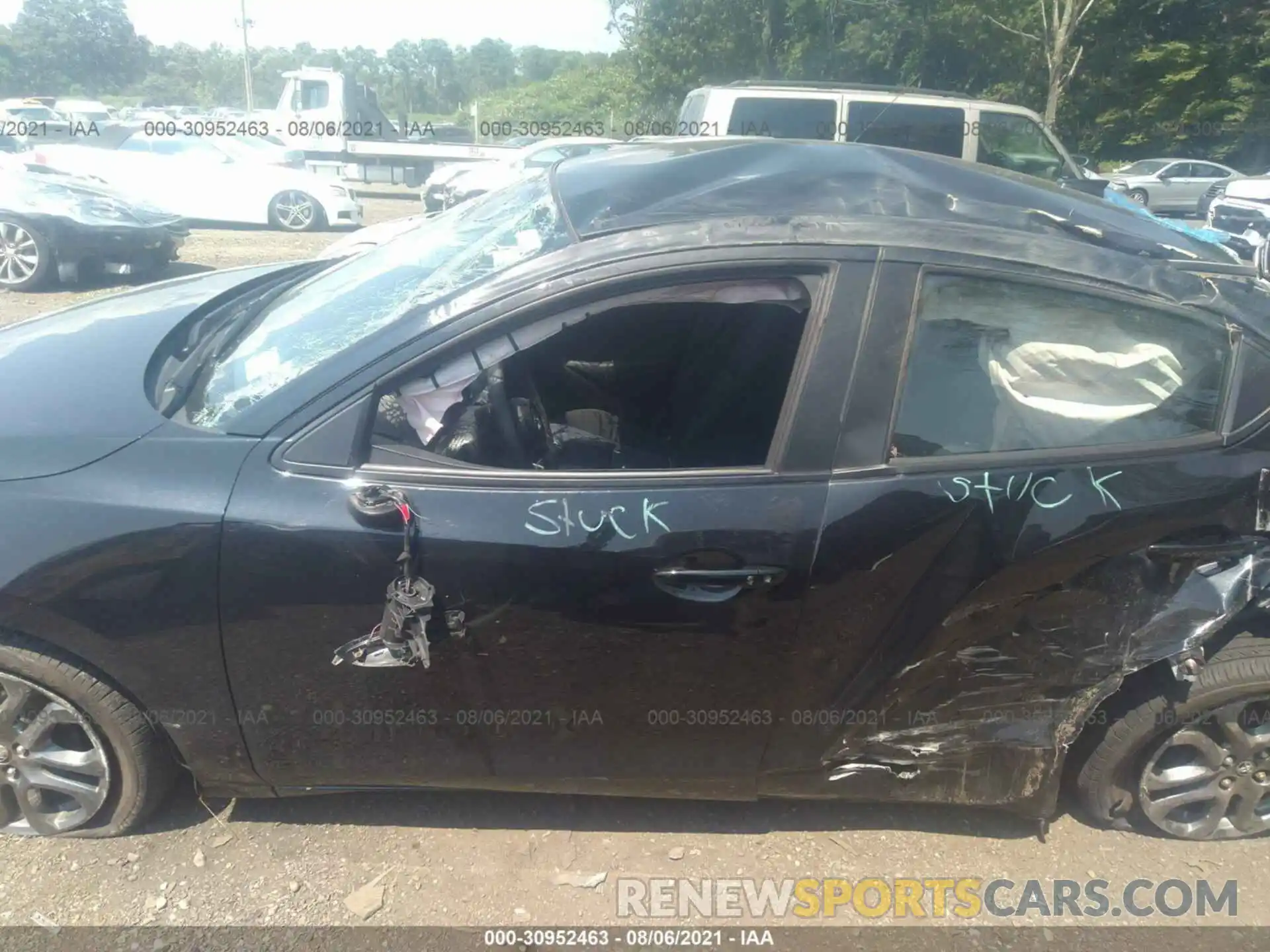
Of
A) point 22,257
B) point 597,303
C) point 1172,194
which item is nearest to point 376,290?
point 597,303

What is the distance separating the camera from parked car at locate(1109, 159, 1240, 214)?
20.6 m

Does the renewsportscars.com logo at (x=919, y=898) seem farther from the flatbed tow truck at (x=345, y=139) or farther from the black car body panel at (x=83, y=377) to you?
the flatbed tow truck at (x=345, y=139)

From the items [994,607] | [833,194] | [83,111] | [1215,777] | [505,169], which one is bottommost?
[1215,777]

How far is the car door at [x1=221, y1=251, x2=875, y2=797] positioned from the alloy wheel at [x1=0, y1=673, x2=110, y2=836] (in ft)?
1.54

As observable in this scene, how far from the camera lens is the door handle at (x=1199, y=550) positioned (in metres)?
2.25

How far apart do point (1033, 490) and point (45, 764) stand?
98.7 inches

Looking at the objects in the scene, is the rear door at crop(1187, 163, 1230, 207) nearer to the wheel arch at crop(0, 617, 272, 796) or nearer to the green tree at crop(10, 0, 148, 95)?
the wheel arch at crop(0, 617, 272, 796)

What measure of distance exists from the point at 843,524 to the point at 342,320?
1.37m

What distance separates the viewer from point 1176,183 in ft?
67.8

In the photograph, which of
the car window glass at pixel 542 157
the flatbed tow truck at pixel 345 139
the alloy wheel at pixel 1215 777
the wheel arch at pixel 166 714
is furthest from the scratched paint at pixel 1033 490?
the flatbed tow truck at pixel 345 139

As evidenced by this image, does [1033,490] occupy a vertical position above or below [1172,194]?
below

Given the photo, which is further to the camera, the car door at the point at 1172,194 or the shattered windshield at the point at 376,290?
the car door at the point at 1172,194

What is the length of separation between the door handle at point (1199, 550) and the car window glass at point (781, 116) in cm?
807

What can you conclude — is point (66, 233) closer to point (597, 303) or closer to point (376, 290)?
point (376, 290)
